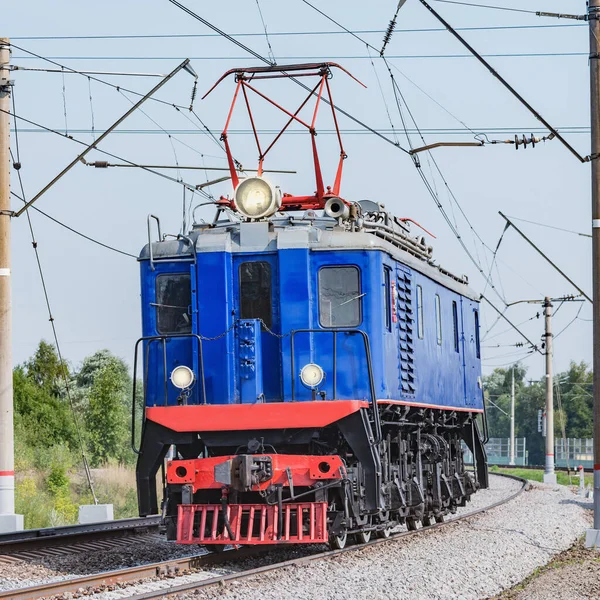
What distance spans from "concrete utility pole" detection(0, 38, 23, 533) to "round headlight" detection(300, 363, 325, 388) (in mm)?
6943

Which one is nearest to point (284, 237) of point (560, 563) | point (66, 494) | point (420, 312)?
point (420, 312)

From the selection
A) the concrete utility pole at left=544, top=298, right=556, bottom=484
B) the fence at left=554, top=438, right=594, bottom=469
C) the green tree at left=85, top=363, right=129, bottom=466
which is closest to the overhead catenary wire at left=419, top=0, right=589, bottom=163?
the concrete utility pole at left=544, top=298, right=556, bottom=484

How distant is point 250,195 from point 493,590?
5.36 metres

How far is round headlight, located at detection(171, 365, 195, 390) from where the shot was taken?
14016 mm

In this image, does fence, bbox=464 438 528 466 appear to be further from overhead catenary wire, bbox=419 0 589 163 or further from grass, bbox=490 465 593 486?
overhead catenary wire, bbox=419 0 589 163

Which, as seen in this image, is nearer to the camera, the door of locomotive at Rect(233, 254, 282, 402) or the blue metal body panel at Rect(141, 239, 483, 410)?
the blue metal body panel at Rect(141, 239, 483, 410)

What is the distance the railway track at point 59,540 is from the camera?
14742mm

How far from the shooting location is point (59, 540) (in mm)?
15945

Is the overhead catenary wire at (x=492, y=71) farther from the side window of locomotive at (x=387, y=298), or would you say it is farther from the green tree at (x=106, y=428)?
the green tree at (x=106, y=428)

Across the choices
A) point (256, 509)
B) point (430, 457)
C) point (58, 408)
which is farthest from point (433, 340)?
point (58, 408)

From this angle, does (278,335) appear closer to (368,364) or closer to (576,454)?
(368,364)

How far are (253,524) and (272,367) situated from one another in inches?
72.3

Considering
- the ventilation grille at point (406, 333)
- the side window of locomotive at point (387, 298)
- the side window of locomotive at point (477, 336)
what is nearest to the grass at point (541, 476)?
the side window of locomotive at point (477, 336)

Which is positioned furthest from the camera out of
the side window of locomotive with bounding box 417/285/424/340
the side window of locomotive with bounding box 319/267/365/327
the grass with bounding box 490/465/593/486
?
the grass with bounding box 490/465/593/486
